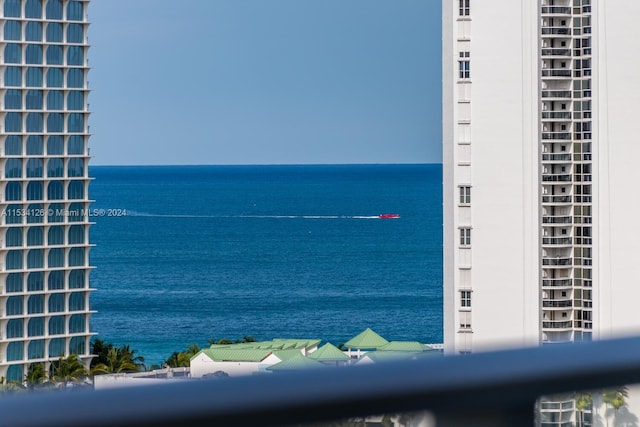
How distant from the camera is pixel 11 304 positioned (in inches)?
2016

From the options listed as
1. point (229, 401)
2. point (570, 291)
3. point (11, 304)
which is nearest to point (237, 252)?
point (11, 304)

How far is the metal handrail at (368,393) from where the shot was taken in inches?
44.1

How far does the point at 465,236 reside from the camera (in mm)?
34812

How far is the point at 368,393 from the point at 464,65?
33.2m

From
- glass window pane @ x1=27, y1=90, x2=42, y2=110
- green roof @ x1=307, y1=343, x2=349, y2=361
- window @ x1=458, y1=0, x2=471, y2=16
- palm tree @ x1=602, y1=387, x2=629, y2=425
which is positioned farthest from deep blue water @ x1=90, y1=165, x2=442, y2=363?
palm tree @ x1=602, y1=387, x2=629, y2=425

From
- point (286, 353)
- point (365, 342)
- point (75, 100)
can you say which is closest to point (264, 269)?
point (75, 100)

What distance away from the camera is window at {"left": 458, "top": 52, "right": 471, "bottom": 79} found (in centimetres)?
3381

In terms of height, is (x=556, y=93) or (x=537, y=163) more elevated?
(x=556, y=93)

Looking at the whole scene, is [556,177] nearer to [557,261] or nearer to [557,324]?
[557,261]

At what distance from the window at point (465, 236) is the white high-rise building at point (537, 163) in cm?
5

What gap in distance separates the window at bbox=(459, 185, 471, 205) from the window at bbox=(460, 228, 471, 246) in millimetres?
716

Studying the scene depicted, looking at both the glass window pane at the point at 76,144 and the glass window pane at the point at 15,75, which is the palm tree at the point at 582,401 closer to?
the glass window pane at the point at 15,75

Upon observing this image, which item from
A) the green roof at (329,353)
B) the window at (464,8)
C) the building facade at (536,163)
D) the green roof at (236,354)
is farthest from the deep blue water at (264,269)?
the window at (464,8)

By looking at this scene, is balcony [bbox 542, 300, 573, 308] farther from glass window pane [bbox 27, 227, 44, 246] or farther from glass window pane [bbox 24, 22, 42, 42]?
glass window pane [bbox 24, 22, 42, 42]
